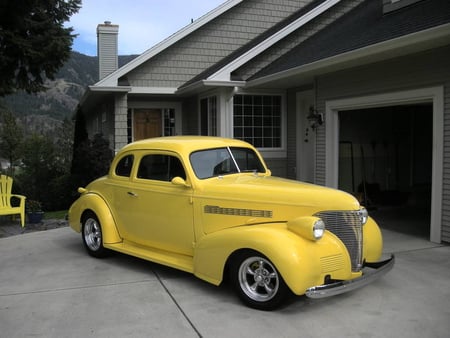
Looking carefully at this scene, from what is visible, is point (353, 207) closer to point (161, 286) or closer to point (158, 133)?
point (161, 286)

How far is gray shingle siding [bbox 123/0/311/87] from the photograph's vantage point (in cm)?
1279

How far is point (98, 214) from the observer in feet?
21.3

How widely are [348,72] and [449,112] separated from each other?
8.27 ft

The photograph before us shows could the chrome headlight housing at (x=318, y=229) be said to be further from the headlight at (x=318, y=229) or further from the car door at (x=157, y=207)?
the car door at (x=157, y=207)

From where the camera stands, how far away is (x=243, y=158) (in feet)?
20.4

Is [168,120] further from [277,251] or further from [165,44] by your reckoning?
[277,251]

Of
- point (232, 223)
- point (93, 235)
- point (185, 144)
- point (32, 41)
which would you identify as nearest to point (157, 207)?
point (185, 144)

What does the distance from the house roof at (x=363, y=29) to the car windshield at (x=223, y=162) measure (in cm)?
323

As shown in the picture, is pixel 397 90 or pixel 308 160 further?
pixel 308 160

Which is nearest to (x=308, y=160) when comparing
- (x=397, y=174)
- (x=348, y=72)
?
(x=397, y=174)

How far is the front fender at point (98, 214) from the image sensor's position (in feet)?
20.7

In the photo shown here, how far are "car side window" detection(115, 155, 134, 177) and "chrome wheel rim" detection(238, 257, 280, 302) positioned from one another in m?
2.50

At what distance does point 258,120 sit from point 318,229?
8.34 meters

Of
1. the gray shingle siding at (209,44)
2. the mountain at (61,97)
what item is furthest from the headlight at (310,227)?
the mountain at (61,97)
